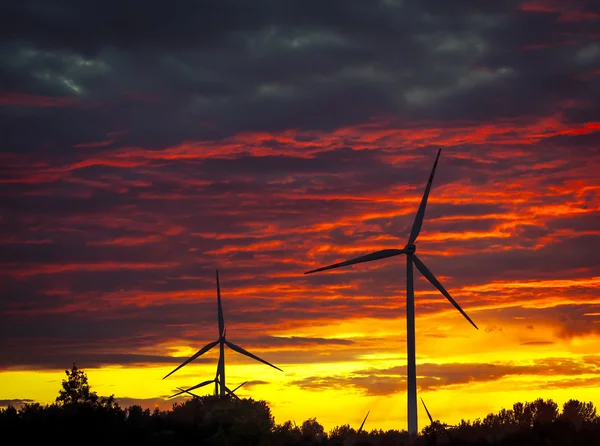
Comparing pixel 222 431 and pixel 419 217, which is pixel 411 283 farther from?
pixel 222 431

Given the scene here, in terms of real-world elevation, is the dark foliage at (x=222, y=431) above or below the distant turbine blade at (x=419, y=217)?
below

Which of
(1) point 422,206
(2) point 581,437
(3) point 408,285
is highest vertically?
(1) point 422,206

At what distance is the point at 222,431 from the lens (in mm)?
143125

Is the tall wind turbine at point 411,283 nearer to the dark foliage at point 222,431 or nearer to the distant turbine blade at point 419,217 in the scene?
the distant turbine blade at point 419,217

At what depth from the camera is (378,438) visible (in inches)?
5694

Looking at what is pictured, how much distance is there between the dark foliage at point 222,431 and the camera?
422 feet

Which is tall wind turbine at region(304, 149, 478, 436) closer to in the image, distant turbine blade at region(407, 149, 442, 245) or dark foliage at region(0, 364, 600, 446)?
distant turbine blade at region(407, 149, 442, 245)

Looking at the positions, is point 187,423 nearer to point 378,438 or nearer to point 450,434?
point 378,438

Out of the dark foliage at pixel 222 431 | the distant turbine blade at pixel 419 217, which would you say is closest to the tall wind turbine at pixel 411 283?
the distant turbine blade at pixel 419 217

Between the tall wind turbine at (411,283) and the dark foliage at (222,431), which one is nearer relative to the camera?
the tall wind turbine at (411,283)

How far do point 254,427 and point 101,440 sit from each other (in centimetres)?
2759

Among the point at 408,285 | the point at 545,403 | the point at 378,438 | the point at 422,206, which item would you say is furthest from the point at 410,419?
the point at 545,403

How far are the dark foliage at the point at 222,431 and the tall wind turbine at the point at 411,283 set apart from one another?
66.3 feet

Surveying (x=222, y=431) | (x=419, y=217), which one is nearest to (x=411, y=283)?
(x=419, y=217)
